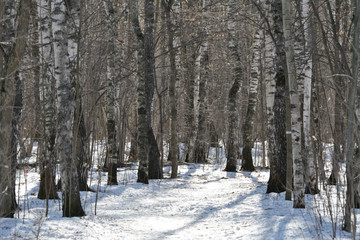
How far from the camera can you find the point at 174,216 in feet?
30.0

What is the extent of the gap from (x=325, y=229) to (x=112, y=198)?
582cm

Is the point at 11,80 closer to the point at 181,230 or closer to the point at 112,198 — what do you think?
the point at 181,230

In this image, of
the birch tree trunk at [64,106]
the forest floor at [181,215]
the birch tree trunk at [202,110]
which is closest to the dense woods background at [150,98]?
the birch tree trunk at [64,106]

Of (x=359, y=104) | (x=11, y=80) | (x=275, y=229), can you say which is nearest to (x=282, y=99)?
(x=359, y=104)

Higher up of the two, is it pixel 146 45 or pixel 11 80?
pixel 146 45

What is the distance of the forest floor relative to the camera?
6.41 metres

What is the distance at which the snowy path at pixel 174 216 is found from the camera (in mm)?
6570

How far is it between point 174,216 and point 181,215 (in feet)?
0.59

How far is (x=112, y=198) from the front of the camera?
10977 mm

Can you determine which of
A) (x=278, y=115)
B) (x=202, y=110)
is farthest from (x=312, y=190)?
(x=202, y=110)

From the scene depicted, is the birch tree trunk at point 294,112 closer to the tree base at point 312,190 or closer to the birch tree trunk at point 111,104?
the tree base at point 312,190

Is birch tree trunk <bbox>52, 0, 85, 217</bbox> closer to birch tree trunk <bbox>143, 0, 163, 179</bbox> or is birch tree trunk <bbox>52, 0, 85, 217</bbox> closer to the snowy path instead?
the snowy path

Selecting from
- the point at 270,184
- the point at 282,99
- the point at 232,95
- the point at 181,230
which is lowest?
the point at 181,230

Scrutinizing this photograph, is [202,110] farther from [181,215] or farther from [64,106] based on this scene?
[64,106]
